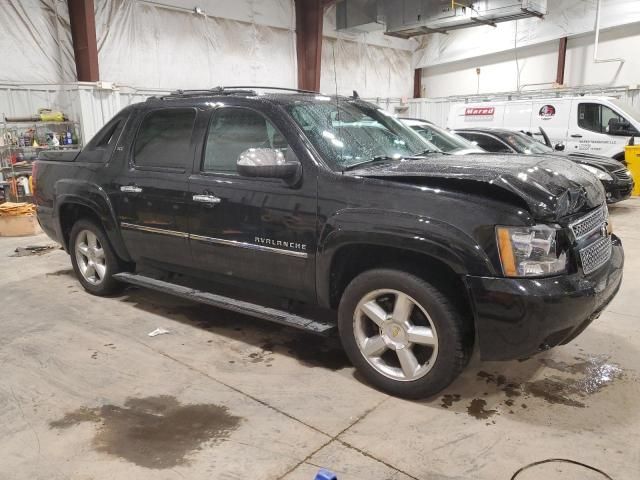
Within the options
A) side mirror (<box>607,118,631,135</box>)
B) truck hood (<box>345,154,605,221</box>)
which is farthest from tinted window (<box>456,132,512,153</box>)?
truck hood (<box>345,154,605,221</box>)

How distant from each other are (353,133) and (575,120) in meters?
9.25

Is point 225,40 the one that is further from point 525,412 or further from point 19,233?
point 525,412

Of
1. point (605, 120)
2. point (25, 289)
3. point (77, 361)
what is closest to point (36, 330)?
point (77, 361)

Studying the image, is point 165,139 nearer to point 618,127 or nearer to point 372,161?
point 372,161

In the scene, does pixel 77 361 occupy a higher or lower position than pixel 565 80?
lower

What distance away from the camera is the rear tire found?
14.9ft

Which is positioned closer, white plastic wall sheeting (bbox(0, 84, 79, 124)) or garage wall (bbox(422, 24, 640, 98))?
white plastic wall sheeting (bbox(0, 84, 79, 124))

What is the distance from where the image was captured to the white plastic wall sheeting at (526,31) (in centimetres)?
1422

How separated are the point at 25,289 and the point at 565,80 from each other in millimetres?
15945

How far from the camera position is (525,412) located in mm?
2760

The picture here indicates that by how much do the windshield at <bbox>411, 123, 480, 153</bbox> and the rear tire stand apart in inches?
168

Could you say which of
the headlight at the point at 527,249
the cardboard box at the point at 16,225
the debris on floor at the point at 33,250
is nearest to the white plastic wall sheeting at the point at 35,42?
the cardboard box at the point at 16,225

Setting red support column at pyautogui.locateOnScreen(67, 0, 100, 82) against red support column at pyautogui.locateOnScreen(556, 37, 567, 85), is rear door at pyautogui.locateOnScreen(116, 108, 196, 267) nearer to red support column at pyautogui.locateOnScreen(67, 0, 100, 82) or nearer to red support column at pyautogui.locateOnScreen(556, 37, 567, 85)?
red support column at pyautogui.locateOnScreen(67, 0, 100, 82)

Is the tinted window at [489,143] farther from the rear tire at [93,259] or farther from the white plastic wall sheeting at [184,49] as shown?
the white plastic wall sheeting at [184,49]
